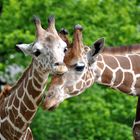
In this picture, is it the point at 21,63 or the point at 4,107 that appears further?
the point at 21,63

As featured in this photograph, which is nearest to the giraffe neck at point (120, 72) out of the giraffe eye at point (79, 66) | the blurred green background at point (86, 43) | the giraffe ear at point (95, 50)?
the giraffe ear at point (95, 50)

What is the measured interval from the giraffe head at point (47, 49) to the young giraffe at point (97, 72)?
40 cm

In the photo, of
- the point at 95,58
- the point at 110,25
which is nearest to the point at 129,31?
the point at 110,25

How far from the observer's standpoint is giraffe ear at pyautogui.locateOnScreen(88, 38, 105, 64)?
975cm

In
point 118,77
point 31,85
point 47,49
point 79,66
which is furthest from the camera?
point 31,85

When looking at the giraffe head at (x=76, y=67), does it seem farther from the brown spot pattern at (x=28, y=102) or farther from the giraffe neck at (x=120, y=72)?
the brown spot pattern at (x=28, y=102)

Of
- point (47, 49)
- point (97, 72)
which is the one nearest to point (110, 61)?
point (97, 72)

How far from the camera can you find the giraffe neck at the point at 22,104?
10.7 metres

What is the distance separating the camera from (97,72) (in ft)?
32.4

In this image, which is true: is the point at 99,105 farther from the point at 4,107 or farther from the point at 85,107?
the point at 4,107

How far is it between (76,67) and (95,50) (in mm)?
296

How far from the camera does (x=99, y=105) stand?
16078 millimetres

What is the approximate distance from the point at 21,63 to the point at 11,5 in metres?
1.15

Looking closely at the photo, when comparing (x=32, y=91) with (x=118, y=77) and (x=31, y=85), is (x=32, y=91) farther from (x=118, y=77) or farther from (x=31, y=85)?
(x=118, y=77)
